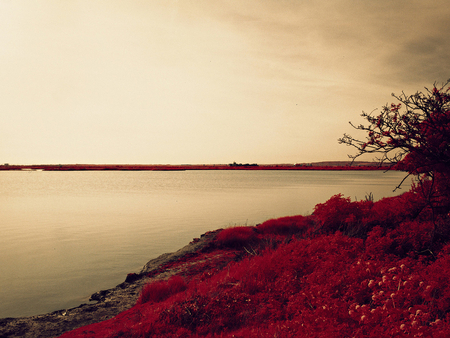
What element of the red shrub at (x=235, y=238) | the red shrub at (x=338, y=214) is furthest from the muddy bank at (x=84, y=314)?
the red shrub at (x=338, y=214)

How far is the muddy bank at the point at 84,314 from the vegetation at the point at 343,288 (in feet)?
2.49

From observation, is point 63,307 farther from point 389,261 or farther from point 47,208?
point 47,208

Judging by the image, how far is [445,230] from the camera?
32.7ft

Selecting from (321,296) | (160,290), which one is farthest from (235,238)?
(321,296)

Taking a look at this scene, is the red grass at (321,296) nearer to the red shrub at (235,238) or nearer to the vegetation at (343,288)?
the vegetation at (343,288)

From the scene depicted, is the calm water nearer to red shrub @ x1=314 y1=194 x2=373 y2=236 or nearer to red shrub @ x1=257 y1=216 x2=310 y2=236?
red shrub @ x1=257 y1=216 x2=310 y2=236

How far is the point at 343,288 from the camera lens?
22.4ft

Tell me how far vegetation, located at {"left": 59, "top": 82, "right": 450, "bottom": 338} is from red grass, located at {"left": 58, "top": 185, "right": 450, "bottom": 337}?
2 cm

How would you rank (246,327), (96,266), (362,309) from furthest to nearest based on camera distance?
(96,266) < (246,327) < (362,309)

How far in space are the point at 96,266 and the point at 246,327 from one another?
10.4 meters

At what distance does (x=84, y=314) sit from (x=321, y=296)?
7258 millimetres

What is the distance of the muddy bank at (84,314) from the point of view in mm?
7762

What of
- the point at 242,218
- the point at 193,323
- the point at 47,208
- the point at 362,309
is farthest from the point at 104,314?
the point at 47,208

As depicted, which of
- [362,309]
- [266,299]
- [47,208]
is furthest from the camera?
[47,208]
